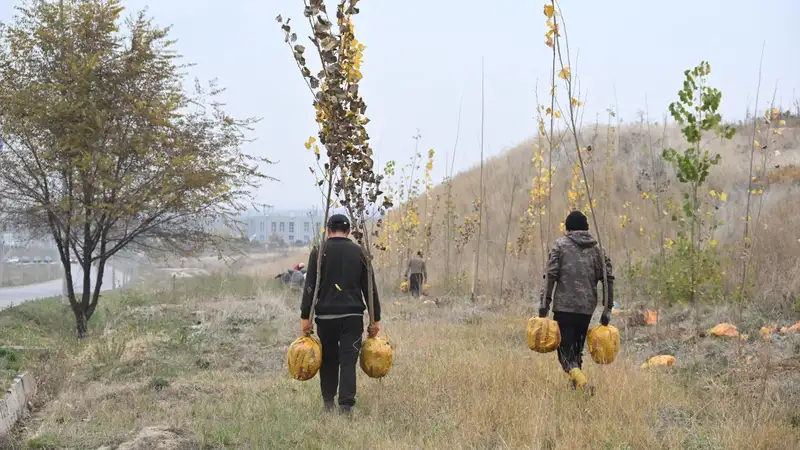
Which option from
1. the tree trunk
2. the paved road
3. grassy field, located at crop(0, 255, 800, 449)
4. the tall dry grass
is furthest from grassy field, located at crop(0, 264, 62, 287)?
grassy field, located at crop(0, 255, 800, 449)

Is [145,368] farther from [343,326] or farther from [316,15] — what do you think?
[316,15]

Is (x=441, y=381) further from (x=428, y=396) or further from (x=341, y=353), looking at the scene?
(x=341, y=353)

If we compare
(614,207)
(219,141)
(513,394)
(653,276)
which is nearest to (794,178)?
(614,207)

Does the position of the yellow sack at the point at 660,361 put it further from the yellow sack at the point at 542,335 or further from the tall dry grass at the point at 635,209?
the tall dry grass at the point at 635,209

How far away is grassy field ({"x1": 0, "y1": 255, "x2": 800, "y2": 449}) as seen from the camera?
18.2ft

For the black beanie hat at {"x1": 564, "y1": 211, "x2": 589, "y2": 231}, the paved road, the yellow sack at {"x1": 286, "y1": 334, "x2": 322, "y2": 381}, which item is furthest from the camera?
the paved road

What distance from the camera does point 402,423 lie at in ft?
20.1

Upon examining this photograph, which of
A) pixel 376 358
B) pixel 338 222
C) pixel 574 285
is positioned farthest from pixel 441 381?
pixel 338 222

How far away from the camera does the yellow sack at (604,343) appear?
6.49 metres

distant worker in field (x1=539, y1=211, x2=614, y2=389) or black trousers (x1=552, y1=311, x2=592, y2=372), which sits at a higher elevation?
distant worker in field (x1=539, y1=211, x2=614, y2=389)

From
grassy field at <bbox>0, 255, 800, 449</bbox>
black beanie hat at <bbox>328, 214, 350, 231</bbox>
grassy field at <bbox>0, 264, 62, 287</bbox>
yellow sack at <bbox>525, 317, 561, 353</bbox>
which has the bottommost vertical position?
grassy field at <bbox>0, 264, 62, 287</bbox>

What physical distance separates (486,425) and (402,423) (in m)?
0.73

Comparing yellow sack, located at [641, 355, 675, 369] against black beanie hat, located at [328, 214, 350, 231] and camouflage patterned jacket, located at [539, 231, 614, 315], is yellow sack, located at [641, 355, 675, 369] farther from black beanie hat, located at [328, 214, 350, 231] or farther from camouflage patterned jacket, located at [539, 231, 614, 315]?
black beanie hat, located at [328, 214, 350, 231]

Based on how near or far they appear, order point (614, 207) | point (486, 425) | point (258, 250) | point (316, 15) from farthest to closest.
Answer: point (258, 250), point (614, 207), point (316, 15), point (486, 425)
